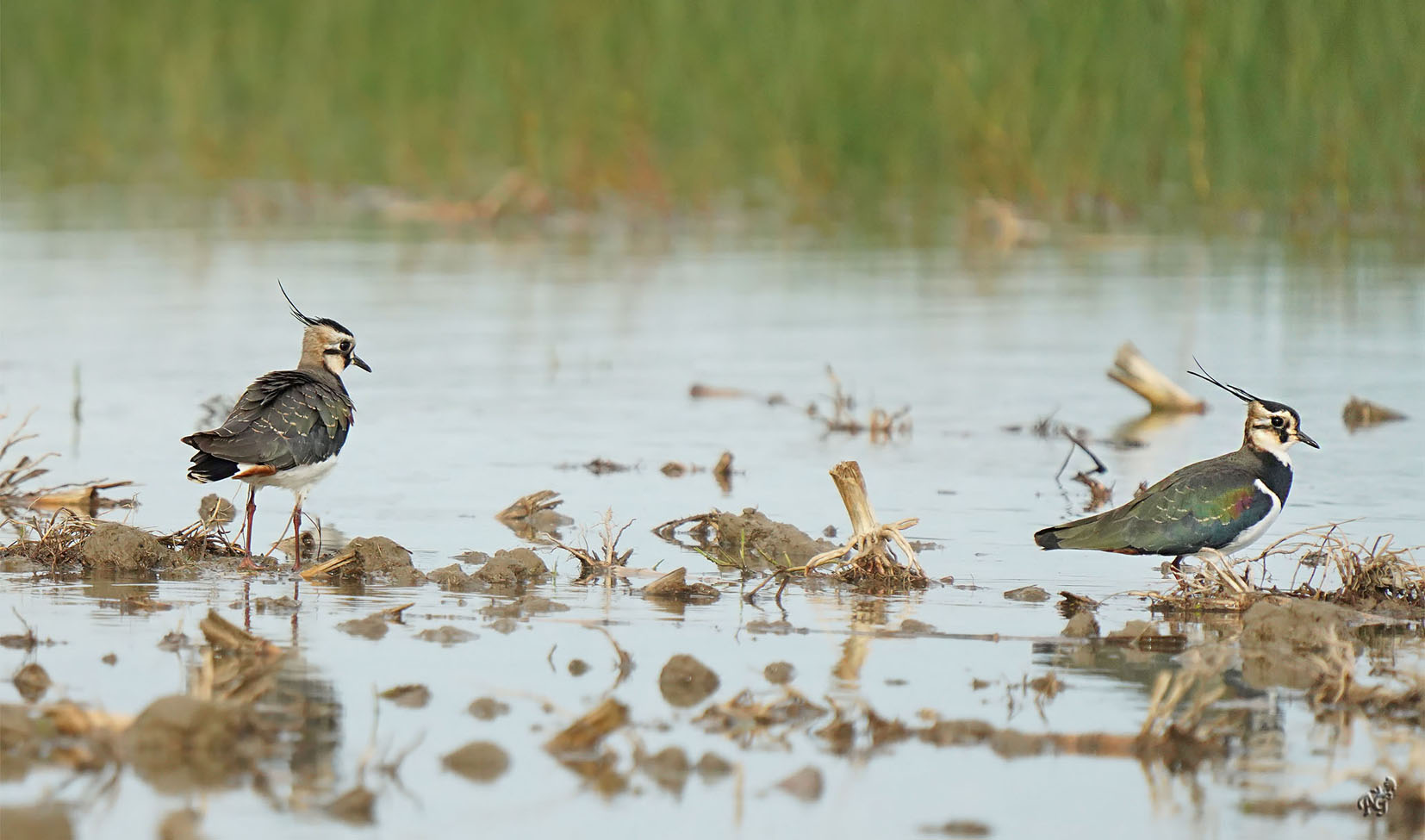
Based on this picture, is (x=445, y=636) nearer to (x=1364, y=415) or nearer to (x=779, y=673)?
(x=779, y=673)

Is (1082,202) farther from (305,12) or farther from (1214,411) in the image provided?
(1214,411)

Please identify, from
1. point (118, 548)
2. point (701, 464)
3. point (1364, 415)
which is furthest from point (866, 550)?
point (1364, 415)

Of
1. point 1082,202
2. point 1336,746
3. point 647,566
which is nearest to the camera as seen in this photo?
point 1336,746

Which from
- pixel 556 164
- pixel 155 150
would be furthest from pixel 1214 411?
pixel 155 150

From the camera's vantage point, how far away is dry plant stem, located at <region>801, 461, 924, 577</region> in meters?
7.52

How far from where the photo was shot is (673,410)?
1223 centimetres

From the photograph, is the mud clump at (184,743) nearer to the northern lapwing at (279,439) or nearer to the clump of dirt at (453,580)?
the clump of dirt at (453,580)

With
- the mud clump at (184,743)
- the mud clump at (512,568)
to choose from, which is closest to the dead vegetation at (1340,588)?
the mud clump at (512,568)

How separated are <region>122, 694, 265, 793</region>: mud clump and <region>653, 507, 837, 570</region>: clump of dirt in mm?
2868

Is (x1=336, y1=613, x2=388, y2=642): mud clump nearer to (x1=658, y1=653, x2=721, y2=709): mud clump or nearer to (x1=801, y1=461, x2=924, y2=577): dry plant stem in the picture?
(x1=658, y1=653, x2=721, y2=709): mud clump

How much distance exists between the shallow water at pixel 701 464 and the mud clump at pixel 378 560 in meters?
0.20

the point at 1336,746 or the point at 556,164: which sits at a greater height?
the point at 556,164

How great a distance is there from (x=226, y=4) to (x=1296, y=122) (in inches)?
585

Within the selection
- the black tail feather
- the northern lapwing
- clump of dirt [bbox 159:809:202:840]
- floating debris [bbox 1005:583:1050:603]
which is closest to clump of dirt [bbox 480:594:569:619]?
the northern lapwing
